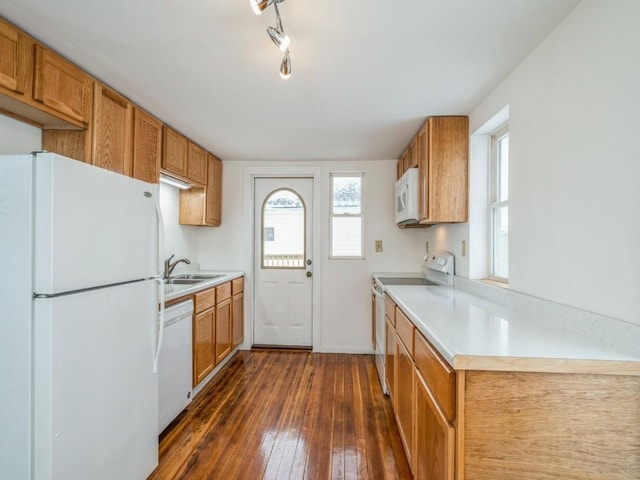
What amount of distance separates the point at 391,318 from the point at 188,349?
4.99 feet

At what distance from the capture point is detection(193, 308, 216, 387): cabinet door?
2.49 m

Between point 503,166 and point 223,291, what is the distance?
2585 millimetres

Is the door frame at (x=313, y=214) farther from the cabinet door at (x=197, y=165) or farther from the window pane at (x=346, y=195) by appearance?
the cabinet door at (x=197, y=165)

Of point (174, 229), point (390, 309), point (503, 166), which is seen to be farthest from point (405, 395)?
point (174, 229)

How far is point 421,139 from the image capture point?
2605 millimetres

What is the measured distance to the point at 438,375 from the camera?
1.16m

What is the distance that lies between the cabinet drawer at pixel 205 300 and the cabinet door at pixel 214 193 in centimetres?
94

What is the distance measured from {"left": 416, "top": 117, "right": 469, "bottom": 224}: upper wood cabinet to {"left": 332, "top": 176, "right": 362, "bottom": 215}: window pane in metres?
1.43

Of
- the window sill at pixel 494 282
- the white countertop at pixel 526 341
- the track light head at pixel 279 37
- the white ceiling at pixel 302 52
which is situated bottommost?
the white countertop at pixel 526 341

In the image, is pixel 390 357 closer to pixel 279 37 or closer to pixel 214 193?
pixel 279 37

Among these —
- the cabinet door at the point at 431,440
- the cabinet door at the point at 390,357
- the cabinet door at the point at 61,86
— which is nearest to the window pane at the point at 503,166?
the cabinet door at the point at 390,357

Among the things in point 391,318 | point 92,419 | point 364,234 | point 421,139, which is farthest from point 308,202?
point 92,419

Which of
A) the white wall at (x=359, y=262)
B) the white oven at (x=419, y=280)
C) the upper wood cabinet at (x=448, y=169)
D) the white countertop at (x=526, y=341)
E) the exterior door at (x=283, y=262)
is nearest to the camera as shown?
the white countertop at (x=526, y=341)

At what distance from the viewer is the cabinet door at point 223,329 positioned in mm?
2942
